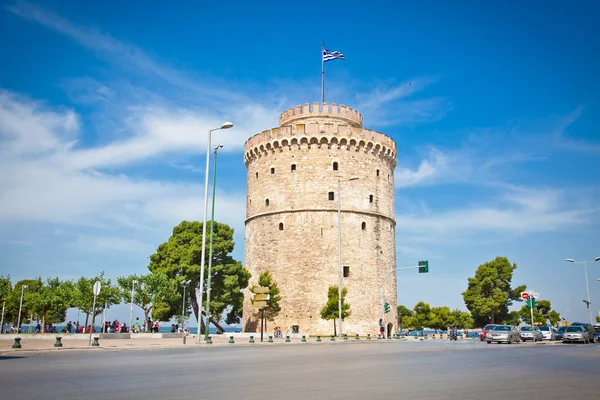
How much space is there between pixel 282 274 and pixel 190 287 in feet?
27.2

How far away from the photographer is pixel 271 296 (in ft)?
133

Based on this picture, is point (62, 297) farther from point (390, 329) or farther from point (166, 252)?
point (390, 329)

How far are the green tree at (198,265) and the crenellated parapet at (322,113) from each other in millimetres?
11918

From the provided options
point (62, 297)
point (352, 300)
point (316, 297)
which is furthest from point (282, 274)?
point (62, 297)

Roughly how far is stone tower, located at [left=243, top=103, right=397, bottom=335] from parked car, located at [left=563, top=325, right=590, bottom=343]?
1516 cm

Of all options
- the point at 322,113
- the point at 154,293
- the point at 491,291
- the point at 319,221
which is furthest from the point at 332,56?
the point at 491,291

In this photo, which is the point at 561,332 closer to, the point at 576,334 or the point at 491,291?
the point at 576,334

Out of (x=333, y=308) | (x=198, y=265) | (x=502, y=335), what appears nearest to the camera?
(x=502, y=335)

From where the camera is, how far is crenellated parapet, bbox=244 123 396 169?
1746 inches

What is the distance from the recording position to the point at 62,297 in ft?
155

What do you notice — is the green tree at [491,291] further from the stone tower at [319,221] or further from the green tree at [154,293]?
the green tree at [154,293]

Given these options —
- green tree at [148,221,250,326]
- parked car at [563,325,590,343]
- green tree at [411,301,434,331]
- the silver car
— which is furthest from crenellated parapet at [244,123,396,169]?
green tree at [411,301,434,331]

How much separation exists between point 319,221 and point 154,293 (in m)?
14.6

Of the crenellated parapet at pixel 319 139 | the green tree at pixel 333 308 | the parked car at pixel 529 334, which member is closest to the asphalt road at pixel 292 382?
the parked car at pixel 529 334
